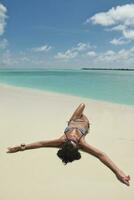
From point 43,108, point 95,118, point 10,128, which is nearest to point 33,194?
point 10,128

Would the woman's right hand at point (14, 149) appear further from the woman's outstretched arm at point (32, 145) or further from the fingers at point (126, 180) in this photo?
the fingers at point (126, 180)

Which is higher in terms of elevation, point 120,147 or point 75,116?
point 75,116

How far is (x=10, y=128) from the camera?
256 inches

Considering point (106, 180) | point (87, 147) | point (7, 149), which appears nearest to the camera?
point (106, 180)

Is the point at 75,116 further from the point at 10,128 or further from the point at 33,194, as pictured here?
the point at 33,194

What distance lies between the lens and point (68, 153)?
4199mm

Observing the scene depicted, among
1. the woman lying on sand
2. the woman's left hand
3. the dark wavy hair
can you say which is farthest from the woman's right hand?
the woman's left hand

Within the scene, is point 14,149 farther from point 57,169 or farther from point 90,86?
point 90,86

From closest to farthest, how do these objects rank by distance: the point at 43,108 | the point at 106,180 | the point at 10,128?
1. the point at 106,180
2. the point at 10,128
3. the point at 43,108

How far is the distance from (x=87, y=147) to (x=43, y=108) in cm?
536

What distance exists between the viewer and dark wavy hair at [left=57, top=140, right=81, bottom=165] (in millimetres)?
4176

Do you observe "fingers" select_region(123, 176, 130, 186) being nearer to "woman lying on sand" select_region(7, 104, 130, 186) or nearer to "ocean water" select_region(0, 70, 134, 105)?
"woman lying on sand" select_region(7, 104, 130, 186)

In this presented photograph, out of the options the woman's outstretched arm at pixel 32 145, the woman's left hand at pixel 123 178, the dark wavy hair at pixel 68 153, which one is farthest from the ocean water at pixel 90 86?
the woman's left hand at pixel 123 178

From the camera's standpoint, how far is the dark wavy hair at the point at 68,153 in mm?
4176
